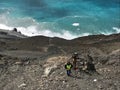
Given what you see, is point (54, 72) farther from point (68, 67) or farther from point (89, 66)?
point (89, 66)

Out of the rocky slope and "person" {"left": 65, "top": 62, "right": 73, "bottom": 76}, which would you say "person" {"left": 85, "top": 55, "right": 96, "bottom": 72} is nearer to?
the rocky slope

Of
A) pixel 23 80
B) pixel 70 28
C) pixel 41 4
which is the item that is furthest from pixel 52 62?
pixel 41 4

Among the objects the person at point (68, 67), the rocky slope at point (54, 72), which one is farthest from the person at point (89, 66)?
the person at point (68, 67)

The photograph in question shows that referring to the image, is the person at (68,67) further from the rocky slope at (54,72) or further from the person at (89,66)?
the person at (89,66)

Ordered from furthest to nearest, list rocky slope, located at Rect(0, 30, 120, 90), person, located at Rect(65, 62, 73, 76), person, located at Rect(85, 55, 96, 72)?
person, located at Rect(85, 55, 96, 72)
person, located at Rect(65, 62, 73, 76)
rocky slope, located at Rect(0, 30, 120, 90)

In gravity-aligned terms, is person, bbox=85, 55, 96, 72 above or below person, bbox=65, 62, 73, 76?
below

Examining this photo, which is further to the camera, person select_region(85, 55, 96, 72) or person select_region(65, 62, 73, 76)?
person select_region(85, 55, 96, 72)

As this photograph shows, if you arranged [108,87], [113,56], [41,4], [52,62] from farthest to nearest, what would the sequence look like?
[41,4], [113,56], [52,62], [108,87]

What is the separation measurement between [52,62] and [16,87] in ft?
11.5

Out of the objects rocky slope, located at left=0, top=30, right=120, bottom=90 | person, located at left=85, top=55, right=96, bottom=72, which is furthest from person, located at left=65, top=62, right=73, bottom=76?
person, located at left=85, top=55, right=96, bottom=72

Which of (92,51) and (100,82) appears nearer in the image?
(100,82)

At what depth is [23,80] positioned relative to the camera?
27.2m

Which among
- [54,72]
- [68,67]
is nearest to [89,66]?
[68,67]

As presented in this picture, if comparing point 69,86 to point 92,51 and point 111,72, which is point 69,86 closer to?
point 111,72
